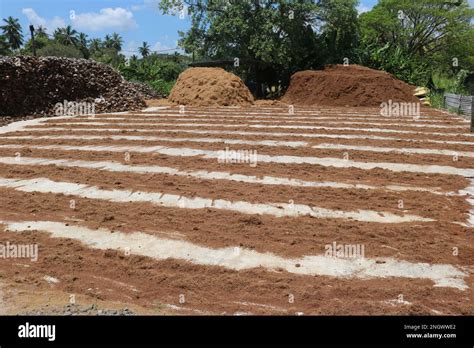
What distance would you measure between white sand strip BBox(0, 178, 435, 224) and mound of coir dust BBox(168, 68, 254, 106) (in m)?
11.3

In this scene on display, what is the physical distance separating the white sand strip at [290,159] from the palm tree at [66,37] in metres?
61.8

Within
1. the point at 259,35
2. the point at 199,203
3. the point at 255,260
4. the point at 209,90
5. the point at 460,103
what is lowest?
the point at 255,260

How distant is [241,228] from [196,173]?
2166 mm

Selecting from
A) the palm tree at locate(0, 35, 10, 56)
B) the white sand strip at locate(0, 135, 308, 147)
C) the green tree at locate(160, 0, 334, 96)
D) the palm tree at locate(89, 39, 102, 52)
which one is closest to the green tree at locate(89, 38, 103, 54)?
the palm tree at locate(89, 39, 102, 52)

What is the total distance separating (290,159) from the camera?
686cm

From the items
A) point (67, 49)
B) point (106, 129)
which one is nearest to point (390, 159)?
point (106, 129)

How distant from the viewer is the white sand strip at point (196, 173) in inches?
210

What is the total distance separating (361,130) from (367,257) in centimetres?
656

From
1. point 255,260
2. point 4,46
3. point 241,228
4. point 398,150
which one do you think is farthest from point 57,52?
point 255,260

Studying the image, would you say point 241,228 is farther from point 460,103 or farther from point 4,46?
point 4,46

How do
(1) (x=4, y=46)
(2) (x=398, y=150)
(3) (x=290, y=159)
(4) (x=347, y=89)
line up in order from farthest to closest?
(1) (x=4, y=46) < (4) (x=347, y=89) < (2) (x=398, y=150) < (3) (x=290, y=159)

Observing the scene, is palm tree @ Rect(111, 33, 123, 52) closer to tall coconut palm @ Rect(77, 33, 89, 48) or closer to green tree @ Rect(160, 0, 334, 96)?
tall coconut palm @ Rect(77, 33, 89, 48)

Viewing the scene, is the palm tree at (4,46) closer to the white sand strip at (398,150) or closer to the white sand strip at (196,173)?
the white sand strip at (196,173)

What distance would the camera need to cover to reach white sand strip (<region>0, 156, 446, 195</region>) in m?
5.33
